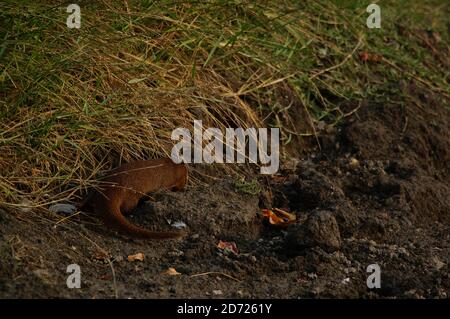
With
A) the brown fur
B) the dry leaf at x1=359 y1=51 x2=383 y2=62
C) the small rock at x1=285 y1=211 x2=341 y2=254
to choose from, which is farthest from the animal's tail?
the dry leaf at x1=359 y1=51 x2=383 y2=62

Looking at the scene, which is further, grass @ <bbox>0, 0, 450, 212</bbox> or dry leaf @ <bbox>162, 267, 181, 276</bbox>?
grass @ <bbox>0, 0, 450, 212</bbox>

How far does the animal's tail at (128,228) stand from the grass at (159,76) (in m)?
0.17

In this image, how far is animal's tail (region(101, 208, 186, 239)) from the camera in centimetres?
268

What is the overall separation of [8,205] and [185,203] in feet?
1.80

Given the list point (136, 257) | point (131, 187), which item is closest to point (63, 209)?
point (131, 187)

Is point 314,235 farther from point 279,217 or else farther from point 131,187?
point 131,187

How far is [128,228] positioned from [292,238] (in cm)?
48

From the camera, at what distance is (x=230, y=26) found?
3527mm

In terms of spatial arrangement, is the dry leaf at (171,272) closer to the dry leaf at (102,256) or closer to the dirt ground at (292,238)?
the dirt ground at (292,238)

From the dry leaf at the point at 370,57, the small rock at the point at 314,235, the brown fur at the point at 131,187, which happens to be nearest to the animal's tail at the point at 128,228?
the brown fur at the point at 131,187

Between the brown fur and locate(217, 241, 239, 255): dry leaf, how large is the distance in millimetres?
122

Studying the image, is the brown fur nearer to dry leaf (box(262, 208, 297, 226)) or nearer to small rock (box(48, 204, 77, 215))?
small rock (box(48, 204, 77, 215))

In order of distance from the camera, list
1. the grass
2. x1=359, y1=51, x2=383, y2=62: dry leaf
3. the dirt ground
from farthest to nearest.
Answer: x1=359, y1=51, x2=383, y2=62: dry leaf → the grass → the dirt ground
